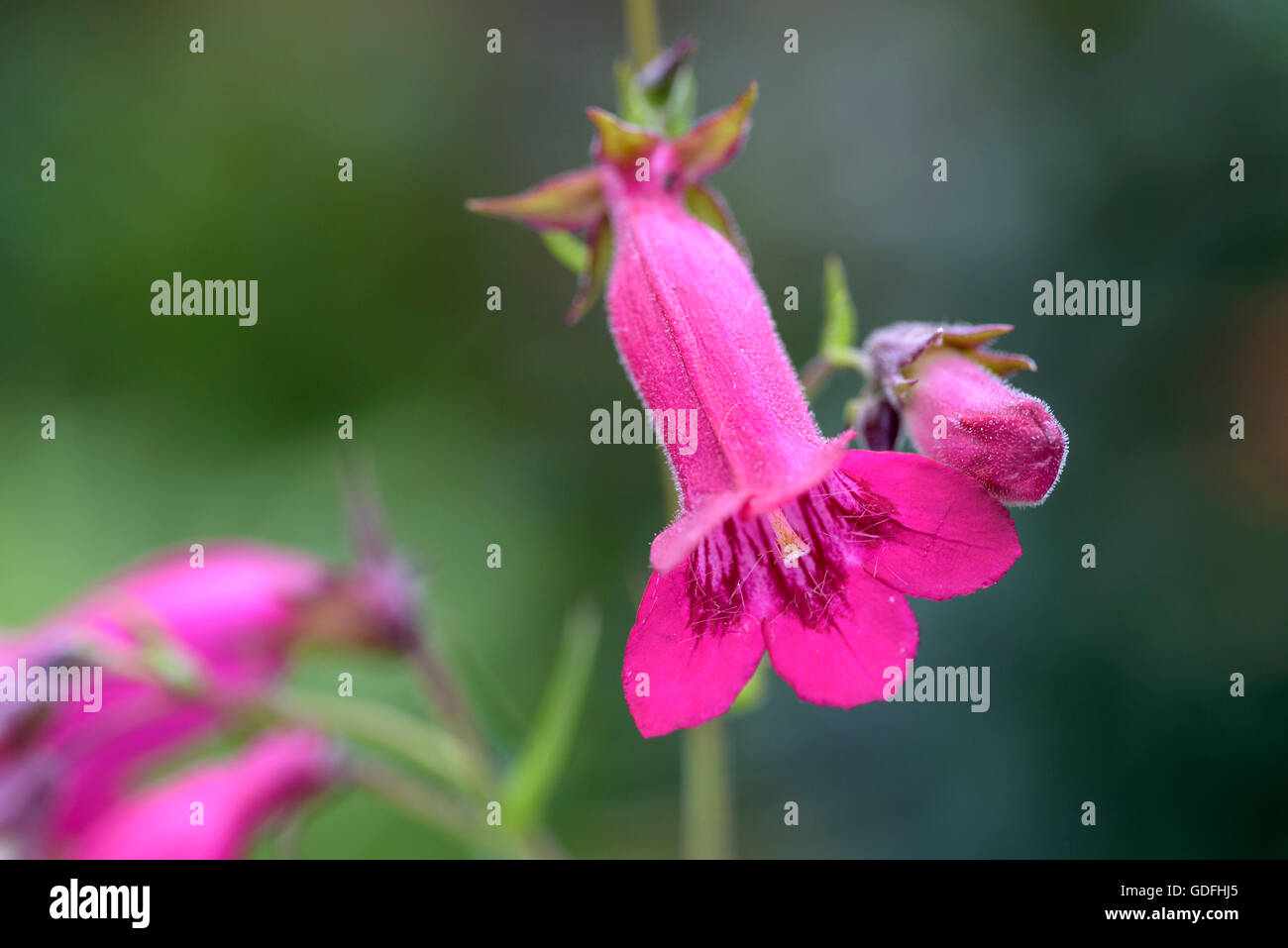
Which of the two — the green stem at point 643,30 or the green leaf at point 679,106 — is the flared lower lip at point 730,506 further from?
the green stem at point 643,30

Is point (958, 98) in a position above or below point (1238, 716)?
above

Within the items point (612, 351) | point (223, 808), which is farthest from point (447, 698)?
point (612, 351)

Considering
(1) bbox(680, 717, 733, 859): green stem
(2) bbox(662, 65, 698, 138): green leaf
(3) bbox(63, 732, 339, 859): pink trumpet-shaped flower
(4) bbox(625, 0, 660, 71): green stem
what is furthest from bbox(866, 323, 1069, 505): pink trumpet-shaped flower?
(3) bbox(63, 732, 339, 859): pink trumpet-shaped flower

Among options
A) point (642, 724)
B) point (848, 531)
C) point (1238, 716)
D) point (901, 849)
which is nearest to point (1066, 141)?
point (1238, 716)

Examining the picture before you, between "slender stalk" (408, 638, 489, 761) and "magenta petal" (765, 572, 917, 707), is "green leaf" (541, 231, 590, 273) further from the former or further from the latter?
"slender stalk" (408, 638, 489, 761)

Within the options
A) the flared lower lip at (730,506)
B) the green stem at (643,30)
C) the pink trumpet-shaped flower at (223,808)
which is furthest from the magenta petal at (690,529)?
the pink trumpet-shaped flower at (223,808)

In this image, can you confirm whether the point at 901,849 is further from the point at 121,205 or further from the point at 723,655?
the point at 121,205
